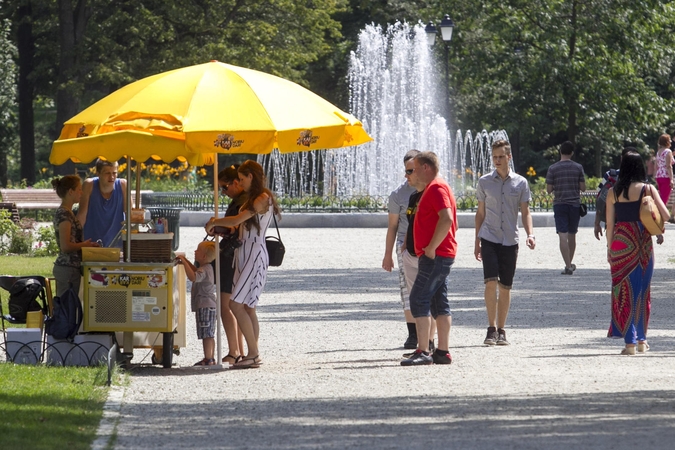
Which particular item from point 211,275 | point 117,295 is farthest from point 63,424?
point 211,275

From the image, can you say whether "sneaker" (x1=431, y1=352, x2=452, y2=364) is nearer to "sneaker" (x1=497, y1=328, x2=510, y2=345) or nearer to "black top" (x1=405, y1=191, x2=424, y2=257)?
"black top" (x1=405, y1=191, x2=424, y2=257)

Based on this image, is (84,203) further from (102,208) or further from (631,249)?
(631,249)

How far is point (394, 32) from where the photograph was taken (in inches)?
1887

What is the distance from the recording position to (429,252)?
9594mm

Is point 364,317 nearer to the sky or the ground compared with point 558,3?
nearer to the ground

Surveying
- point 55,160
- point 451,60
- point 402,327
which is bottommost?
point 402,327

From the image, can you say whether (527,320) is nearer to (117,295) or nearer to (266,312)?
(266,312)

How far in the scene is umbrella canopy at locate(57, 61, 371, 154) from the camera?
9258 mm

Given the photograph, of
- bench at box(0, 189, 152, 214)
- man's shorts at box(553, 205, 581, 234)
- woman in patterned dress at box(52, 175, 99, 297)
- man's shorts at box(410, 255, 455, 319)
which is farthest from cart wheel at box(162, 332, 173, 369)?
bench at box(0, 189, 152, 214)

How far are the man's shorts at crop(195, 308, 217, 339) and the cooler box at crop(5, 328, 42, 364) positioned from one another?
1216 mm

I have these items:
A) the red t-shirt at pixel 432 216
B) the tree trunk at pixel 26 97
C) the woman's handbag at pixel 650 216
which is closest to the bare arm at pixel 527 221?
the woman's handbag at pixel 650 216

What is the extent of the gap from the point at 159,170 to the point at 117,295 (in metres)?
31.0

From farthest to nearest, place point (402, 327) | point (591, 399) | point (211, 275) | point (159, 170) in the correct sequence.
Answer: point (159, 170), point (402, 327), point (211, 275), point (591, 399)

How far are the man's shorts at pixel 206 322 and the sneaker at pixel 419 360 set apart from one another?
1521mm
